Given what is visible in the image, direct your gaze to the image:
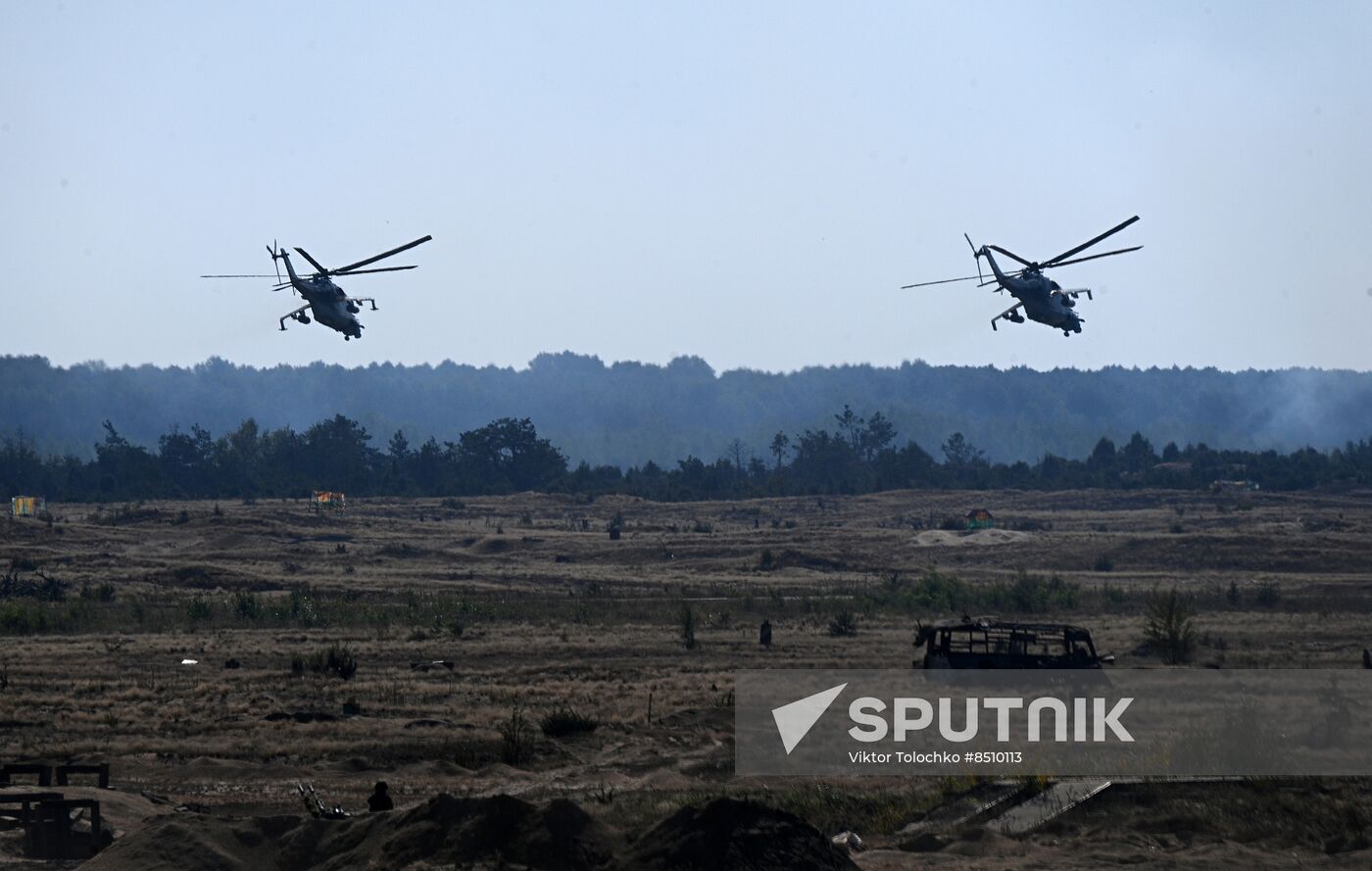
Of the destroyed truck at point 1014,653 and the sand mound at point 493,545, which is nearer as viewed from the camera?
the destroyed truck at point 1014,653

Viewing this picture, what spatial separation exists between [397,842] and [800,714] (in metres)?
14.4

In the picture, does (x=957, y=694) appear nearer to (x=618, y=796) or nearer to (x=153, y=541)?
(x=618, y=796)

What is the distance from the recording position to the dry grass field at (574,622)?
68.5ft

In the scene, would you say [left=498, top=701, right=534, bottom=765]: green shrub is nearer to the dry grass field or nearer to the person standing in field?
the dry grass field

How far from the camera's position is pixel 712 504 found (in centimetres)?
10881

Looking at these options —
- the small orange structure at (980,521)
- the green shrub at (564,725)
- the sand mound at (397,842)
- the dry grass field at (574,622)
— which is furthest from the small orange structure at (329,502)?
the sand mound at (397,842)

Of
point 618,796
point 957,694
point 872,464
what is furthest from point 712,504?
point 618,796

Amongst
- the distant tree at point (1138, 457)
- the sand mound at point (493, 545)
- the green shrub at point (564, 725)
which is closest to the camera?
the green shrub at point (564, 725)

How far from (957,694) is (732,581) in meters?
39.2

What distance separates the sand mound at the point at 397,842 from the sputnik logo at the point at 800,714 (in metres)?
10.1

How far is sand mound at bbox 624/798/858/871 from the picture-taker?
505 inches

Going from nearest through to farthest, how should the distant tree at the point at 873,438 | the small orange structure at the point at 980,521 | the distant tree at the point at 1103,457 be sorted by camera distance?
1. the small orange structure at the point at 980,521
2. the distant tree at the point at 1103,457
3. the distant tree at the point at 873,438

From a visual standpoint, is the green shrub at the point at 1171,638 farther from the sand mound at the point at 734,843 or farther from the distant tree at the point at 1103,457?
the distant tree at the point at 1103,457

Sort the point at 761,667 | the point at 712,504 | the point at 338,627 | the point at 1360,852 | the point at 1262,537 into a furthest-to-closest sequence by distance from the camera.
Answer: the point at 712,504
the point at 1262,537
the point at 338,627
the point at 761,667
the point at 1360,852
